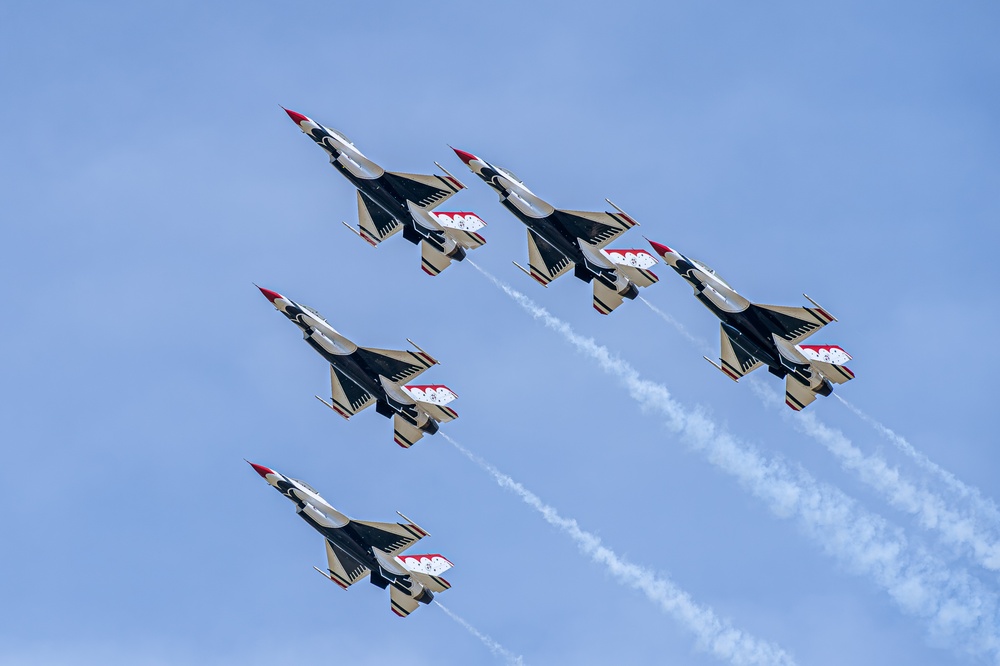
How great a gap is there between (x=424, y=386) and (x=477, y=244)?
8768 mm

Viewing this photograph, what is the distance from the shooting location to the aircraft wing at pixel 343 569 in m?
119

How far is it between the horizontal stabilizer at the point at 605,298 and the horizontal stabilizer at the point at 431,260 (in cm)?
867

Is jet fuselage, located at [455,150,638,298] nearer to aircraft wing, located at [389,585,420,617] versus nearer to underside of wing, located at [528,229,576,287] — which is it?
underside of wing, located at [528,229,576,287]

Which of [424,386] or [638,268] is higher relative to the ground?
[638,268]

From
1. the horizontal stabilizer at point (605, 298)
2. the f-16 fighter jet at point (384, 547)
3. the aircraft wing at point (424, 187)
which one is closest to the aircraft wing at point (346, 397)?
the f-16 fighter jet at point (384, 547)

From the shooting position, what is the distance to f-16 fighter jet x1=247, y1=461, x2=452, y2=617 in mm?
114875

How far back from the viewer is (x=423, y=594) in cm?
11488

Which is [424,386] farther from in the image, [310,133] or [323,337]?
[310,133]

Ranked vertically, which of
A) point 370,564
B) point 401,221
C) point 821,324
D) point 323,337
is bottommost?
point 370,564

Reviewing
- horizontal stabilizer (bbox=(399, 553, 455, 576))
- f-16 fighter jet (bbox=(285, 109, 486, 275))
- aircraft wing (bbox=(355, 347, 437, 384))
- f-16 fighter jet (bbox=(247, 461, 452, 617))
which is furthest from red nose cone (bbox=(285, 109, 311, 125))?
horizontal stabilizer (bbox=(399, 553, 455, 576))

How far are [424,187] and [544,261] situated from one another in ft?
26.9

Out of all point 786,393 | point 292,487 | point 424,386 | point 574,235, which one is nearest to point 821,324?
point 786,393

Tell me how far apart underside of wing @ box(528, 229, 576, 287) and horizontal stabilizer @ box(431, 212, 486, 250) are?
10.6 feet

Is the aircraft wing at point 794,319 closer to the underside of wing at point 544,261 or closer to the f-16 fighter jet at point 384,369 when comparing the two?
the underside of wing at point 544,261
